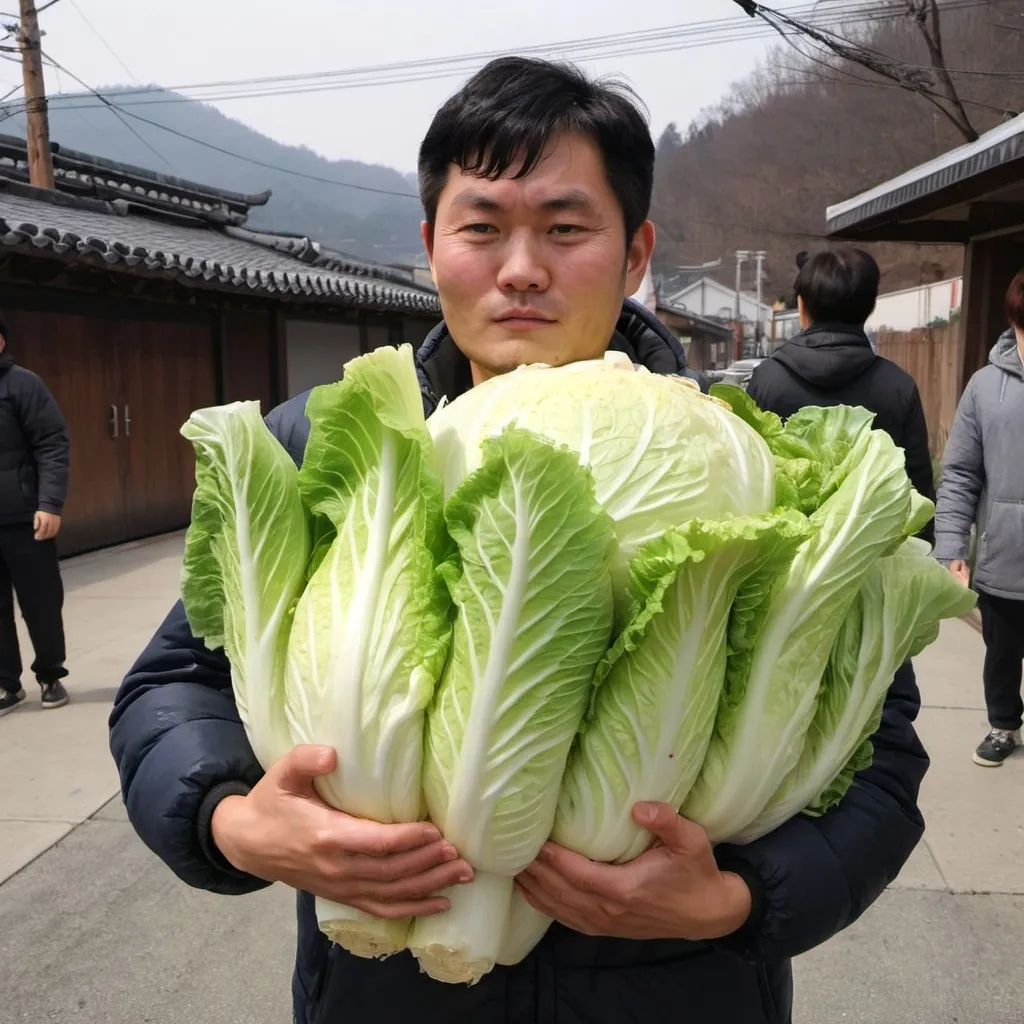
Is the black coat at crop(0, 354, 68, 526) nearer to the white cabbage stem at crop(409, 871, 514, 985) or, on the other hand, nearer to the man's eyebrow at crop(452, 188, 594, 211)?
the man's eyebrow at crop(452, 188, 594, 211)

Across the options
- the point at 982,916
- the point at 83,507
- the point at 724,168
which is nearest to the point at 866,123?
the point at 724,168

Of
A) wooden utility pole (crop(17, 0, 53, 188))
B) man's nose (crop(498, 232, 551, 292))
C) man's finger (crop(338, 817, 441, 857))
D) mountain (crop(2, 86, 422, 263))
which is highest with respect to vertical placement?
mountain (crop(2, 86, 422, 263))

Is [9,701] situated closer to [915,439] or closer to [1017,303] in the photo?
[915,439]

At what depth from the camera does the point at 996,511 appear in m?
4.36

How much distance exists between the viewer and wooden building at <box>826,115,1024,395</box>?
6590mm

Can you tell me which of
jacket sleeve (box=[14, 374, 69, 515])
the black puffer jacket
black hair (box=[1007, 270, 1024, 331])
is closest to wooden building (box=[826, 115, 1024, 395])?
black hair (box=[1007, 270, 1024, 331])

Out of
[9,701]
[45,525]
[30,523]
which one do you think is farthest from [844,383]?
[9,701]

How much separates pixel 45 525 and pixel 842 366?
4570mm

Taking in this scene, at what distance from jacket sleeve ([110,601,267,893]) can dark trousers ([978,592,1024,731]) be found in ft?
13.4

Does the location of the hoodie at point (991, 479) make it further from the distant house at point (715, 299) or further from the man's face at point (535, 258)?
the distant house at point (715, 299)

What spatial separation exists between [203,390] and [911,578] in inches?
453

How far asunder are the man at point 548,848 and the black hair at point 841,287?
302 cm

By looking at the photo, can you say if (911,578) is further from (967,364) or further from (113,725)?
(967,364)

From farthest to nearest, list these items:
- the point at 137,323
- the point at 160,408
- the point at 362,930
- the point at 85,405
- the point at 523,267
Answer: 1. the point at 160,408
2. the point at 137,323
3. the point at 85,405
4. the point at 523,267
5. the point at 362,930
